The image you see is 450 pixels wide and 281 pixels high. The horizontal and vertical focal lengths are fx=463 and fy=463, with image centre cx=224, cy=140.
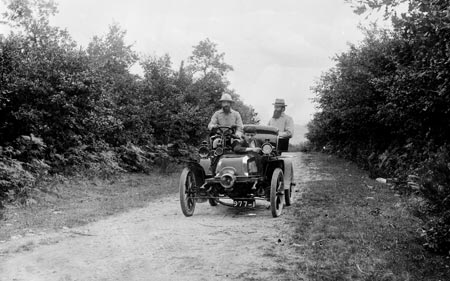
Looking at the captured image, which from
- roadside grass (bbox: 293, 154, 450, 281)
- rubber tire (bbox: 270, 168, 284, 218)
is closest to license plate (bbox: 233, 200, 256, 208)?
rubber tire (bbox: 270, 168, 284, 218)

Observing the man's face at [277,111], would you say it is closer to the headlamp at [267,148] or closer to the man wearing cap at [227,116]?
the man wearing cap at [227,116]

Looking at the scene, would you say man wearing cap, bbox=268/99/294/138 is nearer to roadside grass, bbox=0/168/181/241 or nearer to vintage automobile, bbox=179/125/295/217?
vintage automobile, bbox=179/125/295/217

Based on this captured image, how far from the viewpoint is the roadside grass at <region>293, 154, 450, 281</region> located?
539cm

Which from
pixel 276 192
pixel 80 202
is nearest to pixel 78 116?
pixel 80 202

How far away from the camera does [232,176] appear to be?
8.88 metres

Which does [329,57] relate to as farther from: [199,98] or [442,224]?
[442,224]

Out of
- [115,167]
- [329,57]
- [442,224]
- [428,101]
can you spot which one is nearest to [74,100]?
[115,167]

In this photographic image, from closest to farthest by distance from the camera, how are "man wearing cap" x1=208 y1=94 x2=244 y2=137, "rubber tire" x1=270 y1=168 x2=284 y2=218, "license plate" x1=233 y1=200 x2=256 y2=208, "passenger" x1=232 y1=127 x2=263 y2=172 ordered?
Result: "rubber tire" x1=270 y1=168 x2=284 y2=218, "passenger" x1=232 y1=127 x2=263 y2=172, "license plate" x1=233 y1=200 x2=256 y2=208, "man wearing cap" x1=208 y1=94 x2=244 y2=137

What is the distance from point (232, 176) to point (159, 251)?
2.80 m

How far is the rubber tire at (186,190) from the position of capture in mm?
8945

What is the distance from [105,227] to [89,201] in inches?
137

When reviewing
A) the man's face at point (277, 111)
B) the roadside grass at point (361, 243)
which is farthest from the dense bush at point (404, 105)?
the man's face at point (277, 111)

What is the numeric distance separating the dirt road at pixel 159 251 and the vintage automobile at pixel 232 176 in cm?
47

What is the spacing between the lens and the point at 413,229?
7.46 metres
